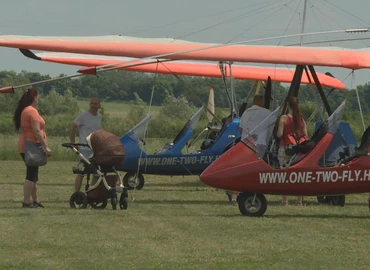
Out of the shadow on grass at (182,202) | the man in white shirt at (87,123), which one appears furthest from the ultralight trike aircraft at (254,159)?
the shadow on grass at (182,202)

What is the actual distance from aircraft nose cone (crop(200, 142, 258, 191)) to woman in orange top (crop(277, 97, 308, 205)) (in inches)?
20.9

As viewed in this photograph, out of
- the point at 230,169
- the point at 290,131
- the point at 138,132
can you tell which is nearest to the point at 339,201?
the point at 290,131

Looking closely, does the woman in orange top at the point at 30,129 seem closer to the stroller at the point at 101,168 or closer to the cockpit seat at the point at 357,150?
the stroller at the point at 101,168

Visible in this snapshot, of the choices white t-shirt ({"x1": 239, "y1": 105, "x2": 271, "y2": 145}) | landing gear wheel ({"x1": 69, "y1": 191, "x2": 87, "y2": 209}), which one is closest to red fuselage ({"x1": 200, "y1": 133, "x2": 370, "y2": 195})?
white t-shirt ({"x1": 239, "y1": 105, "x2": 271, "y2": 145})

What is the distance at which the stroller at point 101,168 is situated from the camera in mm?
13711

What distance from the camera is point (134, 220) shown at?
12.6 meters

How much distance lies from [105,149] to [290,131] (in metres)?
2.38

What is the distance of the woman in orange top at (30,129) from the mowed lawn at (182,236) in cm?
27

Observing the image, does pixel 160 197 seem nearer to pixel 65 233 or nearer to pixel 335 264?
pixel 65 233

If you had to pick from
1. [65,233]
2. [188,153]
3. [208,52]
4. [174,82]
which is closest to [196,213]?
[208,52]

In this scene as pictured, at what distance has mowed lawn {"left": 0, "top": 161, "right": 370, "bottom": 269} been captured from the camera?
938 centimetres

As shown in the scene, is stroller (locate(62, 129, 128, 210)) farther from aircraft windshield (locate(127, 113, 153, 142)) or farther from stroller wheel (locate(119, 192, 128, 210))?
aircraft windshield (locate(127, 113, 153, 142))

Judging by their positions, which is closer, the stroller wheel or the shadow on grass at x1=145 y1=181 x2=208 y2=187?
the stroller wheel

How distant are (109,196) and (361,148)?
3.11 meters
